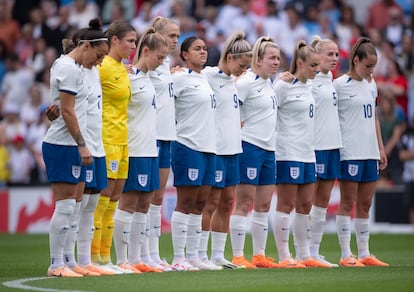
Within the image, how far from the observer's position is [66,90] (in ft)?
38.3

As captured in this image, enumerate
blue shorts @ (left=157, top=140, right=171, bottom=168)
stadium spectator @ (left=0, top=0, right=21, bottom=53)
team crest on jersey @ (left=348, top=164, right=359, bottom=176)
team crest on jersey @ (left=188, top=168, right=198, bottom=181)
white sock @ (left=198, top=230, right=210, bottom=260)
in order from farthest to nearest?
stadium spectator @ (left=0, top=0, right=21, bottom=53), team crest on jersey @ (left=348, top=164, right=359, bottom=176), white sock @ (left=198, top=230, right=210, bottom=260), blue shorts @ (left=157, top=140, right=171, bottom=168), team crest on jersey @ (left=188, top=168, right=198, bottom=181)

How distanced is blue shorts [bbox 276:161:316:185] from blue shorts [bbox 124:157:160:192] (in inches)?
77.5

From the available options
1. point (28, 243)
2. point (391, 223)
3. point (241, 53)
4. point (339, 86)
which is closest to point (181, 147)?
point (241, 53)

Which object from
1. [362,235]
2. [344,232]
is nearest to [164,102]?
[344,232]

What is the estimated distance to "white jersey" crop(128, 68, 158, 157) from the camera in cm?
1280

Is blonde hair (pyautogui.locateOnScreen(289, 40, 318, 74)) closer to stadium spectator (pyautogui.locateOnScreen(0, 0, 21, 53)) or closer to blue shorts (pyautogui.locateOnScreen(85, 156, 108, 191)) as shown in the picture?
blue shorts (pyautogui.locateOnScreen(85, 156, 108, 191))

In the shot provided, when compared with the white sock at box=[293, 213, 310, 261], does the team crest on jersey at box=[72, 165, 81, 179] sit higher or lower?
higher

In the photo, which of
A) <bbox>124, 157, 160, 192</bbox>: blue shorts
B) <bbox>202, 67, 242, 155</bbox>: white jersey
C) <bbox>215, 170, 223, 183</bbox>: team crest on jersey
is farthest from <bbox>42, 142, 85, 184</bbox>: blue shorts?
<bbox>202, 67, 242, 155</bbox>: white jersey

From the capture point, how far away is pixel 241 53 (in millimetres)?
13734

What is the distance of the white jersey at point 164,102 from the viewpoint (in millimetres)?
13211

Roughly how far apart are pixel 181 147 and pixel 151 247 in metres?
1.25

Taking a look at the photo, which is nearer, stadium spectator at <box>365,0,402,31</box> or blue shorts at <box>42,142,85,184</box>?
blue shorts at <box>42,142,85,184</box>

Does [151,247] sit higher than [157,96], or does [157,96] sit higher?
[157,96]

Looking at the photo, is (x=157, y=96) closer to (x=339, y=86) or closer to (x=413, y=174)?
(x=339, y=86)
